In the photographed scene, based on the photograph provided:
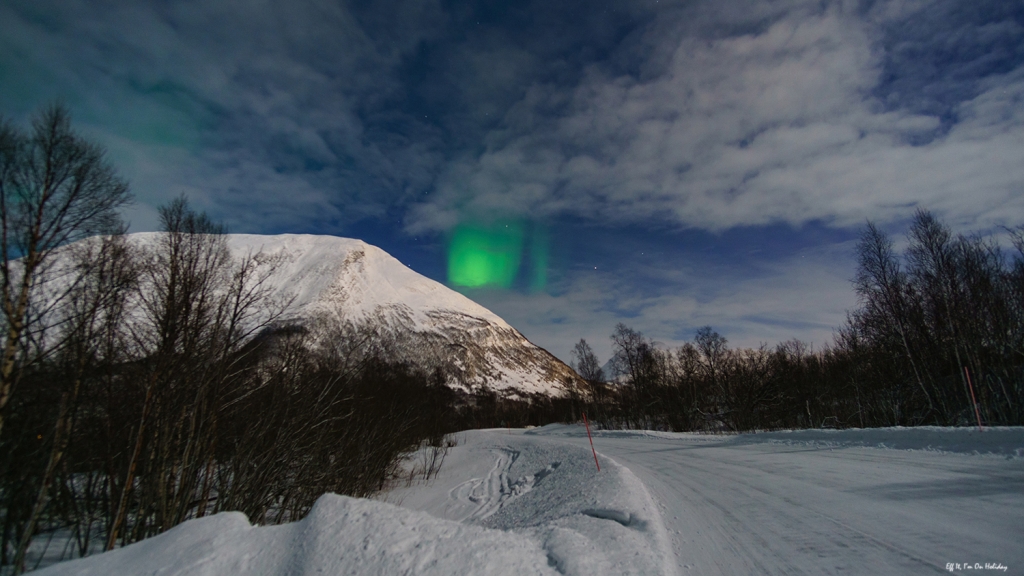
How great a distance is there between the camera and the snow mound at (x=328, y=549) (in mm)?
3227

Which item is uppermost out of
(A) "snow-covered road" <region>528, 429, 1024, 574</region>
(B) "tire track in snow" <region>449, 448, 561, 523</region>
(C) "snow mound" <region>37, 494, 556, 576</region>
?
(C) "snow mound" <region>37, 494, 556, 576</region>

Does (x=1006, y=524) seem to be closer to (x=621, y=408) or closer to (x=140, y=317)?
(x=140, y=317)

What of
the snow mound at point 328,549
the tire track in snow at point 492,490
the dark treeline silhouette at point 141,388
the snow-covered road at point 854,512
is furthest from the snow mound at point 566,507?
the dark treeline silhouette at point 141,388

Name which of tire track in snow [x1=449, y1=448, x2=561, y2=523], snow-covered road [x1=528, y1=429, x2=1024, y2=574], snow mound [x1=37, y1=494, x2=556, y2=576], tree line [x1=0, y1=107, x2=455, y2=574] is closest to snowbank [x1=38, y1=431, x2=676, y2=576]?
snow mound [x1=37, y1=494, x2=556, y2=576]

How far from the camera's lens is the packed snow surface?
139 inches

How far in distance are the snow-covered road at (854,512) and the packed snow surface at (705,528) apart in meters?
0.03

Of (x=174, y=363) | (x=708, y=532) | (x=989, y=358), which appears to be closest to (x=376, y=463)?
(x=174, y=363)

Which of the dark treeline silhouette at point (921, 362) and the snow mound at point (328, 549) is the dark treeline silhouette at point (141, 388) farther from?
the dark treeline silhouette at point (921, 362)

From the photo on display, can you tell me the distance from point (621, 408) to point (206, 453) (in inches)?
2093

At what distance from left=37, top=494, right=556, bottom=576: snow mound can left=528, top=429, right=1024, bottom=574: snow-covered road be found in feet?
8.75

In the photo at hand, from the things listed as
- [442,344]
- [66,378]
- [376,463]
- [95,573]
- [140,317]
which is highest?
[442,344]

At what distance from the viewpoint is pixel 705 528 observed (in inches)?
248

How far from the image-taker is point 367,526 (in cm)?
391

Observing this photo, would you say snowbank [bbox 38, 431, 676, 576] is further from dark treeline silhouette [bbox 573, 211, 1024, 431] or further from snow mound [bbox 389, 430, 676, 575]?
dark treeline silhouette [bbox 573, 211, 1024, 431]
